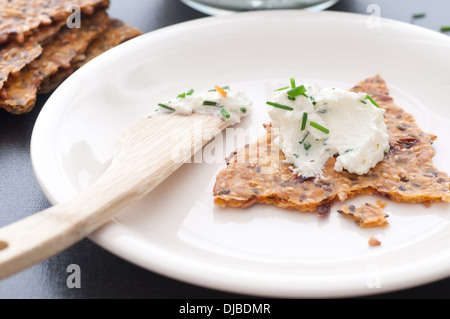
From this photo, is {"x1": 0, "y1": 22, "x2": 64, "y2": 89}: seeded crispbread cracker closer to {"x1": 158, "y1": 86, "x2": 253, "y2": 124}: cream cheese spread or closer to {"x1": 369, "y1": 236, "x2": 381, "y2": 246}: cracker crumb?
{"x1": 158, "y1": 86, "x2": 253, "y2": 124}: cream cheese spread

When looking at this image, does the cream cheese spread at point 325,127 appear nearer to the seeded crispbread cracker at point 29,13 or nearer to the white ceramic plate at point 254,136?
the white ceramic plate at point 254,136

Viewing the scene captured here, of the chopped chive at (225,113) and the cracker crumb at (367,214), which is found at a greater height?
the chopped chive at (225,113)

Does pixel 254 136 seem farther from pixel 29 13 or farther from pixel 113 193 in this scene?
pixel 29 13

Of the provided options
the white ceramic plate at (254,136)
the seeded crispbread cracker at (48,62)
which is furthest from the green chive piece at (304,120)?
the seeded crispbread cracker at (48,62)

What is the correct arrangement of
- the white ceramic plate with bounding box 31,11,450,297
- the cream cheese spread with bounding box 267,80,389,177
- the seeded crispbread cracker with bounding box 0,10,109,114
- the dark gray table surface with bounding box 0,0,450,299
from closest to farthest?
the white ceramic plate with bounding box 31,11,450,297 < the dark gray table surface with bounding box 0,0,450,299 < the cream cheese spread with bounding box 267,80,389,177 < the seeded crispbread cracker with bounding box 0,10,109,114

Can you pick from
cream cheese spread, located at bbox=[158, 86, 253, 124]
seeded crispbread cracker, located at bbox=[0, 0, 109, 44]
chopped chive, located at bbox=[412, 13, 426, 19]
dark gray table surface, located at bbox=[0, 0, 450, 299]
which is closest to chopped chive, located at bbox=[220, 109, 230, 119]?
cream cheese spread, located at bbox=[158, 86, 253, 124]

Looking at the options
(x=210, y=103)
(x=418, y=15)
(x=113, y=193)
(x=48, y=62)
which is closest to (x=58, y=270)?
(x=113, y=193)

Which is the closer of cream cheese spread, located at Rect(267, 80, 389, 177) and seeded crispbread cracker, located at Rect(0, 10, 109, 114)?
cream cheese spread, located at Rect(267, 80, 389, 177)
